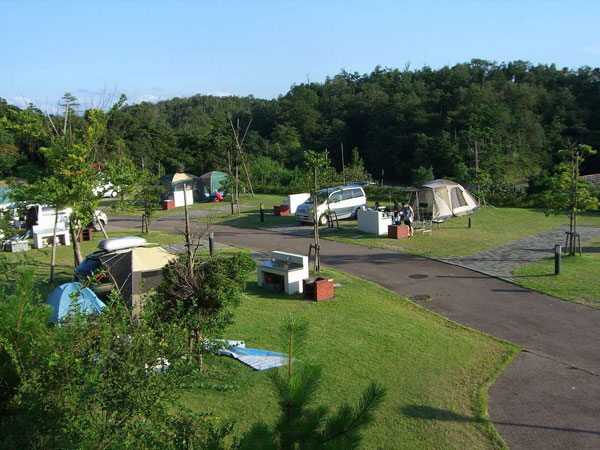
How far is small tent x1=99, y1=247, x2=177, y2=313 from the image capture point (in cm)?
1162

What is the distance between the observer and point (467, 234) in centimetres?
2064

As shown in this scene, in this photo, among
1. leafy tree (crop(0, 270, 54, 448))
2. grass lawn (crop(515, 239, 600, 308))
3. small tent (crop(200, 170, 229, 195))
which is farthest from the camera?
small tent (crop(200, 170, 229, 195))

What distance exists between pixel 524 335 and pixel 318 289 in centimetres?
476

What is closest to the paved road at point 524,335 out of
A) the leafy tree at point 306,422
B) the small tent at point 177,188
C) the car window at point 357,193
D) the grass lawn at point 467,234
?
the grass lawn at point 467,234

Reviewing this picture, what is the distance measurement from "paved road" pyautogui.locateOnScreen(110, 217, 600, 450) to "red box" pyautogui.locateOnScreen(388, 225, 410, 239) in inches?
78.0

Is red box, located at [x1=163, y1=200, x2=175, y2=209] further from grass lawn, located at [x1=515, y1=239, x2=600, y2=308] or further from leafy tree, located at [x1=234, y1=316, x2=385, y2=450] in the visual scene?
leafy tree, located at [x1=234, y1=316, x2=385, y2=450]

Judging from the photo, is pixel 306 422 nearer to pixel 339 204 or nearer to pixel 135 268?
pixel 135 268

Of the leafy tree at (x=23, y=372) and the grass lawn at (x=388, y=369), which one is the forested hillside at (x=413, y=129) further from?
the leafy tree at (x=23, y=372)

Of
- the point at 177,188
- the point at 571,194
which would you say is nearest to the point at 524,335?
the point at 571,194

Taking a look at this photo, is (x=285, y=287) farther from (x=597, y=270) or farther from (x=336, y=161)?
(x=336, y=161)

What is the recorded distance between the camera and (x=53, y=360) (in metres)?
3.57

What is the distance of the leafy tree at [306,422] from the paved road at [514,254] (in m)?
12.3

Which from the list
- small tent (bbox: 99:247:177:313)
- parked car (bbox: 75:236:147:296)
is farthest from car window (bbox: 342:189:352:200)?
small tent (bbox: 99:247:177:313)

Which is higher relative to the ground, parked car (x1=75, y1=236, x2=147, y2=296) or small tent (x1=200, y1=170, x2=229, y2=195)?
small tent (x1=200, y1=170, x2=229, y2=195)
